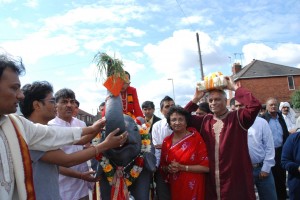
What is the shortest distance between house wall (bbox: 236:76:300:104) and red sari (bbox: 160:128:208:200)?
118ft

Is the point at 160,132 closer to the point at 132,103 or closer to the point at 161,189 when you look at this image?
the point at 161,189

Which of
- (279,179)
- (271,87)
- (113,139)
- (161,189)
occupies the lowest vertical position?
(279,179)

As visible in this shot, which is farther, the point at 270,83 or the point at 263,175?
the point at 270,83

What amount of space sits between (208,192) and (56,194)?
185cm

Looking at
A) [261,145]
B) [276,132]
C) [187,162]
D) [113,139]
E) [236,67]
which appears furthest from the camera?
[236,67]

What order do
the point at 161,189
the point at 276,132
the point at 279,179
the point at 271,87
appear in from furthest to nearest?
the point at 271,87
the point at 276,132
the point at 279,179
the point at 161,189

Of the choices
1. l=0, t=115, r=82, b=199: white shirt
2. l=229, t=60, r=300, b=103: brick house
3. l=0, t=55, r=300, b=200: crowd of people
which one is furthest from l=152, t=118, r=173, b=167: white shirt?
l=229, t=60, r=300, b=103: brick house

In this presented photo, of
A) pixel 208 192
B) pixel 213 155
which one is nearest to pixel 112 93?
pixel 213 155

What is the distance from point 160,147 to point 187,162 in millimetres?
590

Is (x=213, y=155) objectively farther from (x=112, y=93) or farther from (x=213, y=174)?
(x=112, y=93)

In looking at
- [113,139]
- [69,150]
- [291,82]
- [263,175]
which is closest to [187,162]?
[113,139]

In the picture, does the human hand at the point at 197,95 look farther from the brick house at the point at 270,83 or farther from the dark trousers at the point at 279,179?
the brick house at the point at 270,83

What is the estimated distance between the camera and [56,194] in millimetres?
2438

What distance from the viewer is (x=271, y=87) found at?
125 ft
